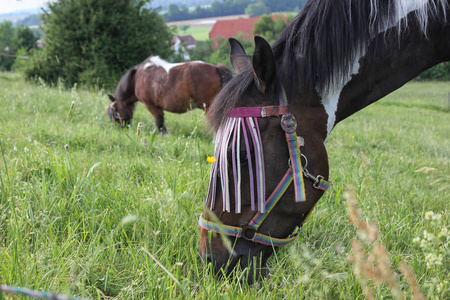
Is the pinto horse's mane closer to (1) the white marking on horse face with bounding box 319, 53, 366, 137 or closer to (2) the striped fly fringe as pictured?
(1) the white marking on horse face with bounding box 319, 53, 366, 137

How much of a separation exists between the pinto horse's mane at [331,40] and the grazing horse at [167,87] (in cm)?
353

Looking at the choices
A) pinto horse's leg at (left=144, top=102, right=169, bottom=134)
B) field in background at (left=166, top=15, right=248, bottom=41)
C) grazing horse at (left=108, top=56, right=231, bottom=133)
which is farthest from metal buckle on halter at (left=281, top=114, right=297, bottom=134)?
field in background at (left=166, top=15, right=248, bottom=41)

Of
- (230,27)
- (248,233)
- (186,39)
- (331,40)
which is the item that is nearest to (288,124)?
(331,40)

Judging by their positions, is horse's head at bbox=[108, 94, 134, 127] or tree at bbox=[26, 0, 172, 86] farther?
tree at bbox=[26, 0, 172, 86]

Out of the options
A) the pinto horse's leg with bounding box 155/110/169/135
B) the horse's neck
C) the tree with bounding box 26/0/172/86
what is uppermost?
the tree with bounding box 26/0/172/86

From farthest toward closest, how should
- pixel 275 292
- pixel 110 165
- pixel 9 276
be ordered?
pixel 110 165, pixel 275 292, pixel 9 276

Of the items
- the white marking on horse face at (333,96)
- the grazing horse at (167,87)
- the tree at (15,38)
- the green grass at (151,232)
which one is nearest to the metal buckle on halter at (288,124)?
the white marking on horse face at (333,96)

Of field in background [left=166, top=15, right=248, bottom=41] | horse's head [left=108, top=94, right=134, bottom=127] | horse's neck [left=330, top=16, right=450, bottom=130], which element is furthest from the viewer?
field in background [left=166, top=15, right=248, bottom=41]

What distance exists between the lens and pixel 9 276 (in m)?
1.40

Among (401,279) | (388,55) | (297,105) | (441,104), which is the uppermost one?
(388,55)

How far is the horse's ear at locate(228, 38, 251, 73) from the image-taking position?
2.04 metres

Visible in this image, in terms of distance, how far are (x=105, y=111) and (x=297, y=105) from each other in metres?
6.09

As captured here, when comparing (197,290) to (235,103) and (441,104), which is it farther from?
(441,104)

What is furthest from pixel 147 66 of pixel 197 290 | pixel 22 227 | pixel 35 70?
pixel 35 70
